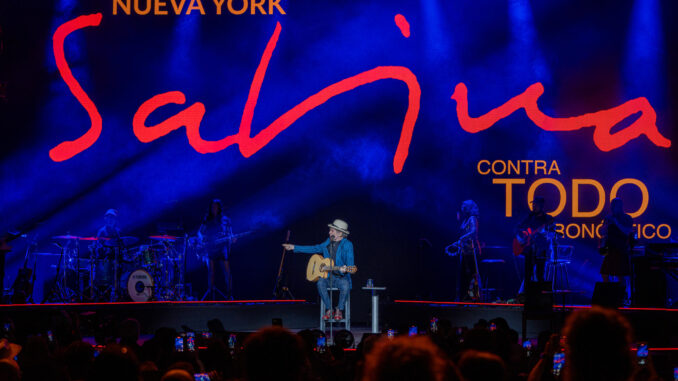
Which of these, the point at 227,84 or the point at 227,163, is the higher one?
the point at 227,84

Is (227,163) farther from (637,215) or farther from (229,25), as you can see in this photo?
(637,215)

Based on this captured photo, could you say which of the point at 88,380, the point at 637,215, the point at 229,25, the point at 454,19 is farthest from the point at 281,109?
the point at 88,380

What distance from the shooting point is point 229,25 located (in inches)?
612

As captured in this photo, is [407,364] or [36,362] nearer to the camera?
[407,364]

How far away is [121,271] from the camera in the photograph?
1356cm

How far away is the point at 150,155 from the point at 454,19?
663cm

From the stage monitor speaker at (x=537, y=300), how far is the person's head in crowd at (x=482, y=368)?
7.01 m

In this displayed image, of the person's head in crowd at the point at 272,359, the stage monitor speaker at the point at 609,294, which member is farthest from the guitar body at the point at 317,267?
the person's head in crowd at the point at 272,359

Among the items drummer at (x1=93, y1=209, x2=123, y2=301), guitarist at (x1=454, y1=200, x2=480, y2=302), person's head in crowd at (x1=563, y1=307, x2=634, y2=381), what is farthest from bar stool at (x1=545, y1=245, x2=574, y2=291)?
person's head in crowd at (x1=563, y1=307, x2=634, y2=381)

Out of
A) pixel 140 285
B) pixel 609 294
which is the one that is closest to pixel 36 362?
pixel 609 294

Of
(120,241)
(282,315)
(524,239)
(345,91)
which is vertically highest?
(345,91)

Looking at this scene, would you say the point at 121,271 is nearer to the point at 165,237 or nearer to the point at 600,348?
the point at 165,237

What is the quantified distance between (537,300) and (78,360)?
647 cm

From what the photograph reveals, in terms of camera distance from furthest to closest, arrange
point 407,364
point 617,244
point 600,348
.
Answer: point 617,244
point 600,348
point 407,364
